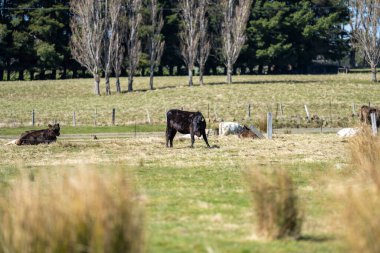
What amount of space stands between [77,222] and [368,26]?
239 feet

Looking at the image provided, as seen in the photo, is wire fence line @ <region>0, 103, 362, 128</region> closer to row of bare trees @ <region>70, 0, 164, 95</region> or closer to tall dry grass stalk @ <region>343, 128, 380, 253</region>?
row of bare trees @ <region>70, 0, 164, 95</region>

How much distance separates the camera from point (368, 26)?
7544 cm

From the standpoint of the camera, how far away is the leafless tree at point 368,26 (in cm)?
7512

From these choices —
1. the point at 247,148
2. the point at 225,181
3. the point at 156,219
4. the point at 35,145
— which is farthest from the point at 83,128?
the point at 156,219

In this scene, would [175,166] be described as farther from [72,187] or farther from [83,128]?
[83,128]

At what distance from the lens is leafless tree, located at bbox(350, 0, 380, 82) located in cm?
7512

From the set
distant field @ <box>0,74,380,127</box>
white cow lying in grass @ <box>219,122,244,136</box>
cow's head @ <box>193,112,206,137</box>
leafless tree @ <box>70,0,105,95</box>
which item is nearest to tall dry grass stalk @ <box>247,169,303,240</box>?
cow's head @ <box>193,112,206,137</box>

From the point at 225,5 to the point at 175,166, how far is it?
61.0 m

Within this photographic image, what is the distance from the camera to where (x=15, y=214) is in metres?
6.99

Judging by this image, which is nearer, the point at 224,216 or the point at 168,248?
the point at 168,248

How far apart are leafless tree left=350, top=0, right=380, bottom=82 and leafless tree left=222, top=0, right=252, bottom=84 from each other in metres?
12.2

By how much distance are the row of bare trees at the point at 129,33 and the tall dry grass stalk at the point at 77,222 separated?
6025 cm

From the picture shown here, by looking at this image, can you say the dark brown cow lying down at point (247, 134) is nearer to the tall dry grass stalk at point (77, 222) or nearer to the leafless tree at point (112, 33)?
the tall dry grass stalk at point (77, 222)

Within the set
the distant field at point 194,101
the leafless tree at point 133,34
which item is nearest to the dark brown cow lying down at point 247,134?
the distant field at point 194,101
